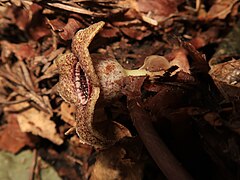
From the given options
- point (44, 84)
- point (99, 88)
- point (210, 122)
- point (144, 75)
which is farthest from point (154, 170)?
point (44, 84)

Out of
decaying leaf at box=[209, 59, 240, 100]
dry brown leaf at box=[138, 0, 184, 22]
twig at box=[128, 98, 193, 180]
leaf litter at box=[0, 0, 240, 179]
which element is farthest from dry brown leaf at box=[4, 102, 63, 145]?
decaying leaf at box=[209, 59, 240, 100]

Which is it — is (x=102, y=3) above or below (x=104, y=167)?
above

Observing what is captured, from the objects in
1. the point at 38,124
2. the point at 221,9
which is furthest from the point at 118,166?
the point at 221,9

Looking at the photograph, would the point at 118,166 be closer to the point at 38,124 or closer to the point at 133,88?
the point at 133,88

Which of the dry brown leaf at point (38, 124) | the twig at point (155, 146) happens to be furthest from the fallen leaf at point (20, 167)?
the twig at point (155, 146)

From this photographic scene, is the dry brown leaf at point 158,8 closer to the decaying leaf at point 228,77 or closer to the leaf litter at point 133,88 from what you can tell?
the leaf litter at point 133,88

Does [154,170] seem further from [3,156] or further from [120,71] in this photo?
[3,156]

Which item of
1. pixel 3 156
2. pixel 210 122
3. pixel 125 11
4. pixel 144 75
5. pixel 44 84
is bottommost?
pixel 3 156

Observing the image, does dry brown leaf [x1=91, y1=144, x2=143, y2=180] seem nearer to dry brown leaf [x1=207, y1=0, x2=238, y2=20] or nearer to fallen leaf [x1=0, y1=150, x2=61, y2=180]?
fallen leaf [x1=0, y1=150, x2=61, y2=180]
